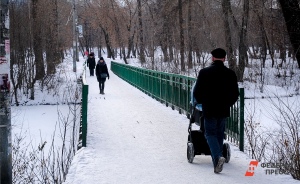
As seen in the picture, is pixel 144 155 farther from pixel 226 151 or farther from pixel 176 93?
pixel 176 93

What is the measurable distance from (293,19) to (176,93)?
6055 millimetres

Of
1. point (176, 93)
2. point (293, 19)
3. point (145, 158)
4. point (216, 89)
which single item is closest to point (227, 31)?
point (176, 93)

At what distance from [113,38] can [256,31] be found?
24554mm

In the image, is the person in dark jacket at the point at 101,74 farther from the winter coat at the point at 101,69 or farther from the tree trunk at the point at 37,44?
the tree trunk at the point at 37,44

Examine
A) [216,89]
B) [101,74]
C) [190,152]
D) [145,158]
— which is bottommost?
[145,158]

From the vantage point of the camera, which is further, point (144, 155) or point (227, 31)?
point (227, 31)

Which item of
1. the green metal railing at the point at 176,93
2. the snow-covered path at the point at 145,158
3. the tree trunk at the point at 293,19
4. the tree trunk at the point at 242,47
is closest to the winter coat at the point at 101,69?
the green metal railing at the point at 176,93

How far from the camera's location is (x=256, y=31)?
118 feet

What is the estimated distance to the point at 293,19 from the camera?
790cm

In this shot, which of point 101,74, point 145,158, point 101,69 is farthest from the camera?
point 101,69

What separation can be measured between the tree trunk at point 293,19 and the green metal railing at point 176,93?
1.39m

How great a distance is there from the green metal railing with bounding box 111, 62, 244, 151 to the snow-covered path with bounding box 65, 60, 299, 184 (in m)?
0.35

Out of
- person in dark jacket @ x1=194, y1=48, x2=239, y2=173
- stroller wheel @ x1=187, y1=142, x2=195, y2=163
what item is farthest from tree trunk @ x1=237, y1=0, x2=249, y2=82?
person in dark jacket @ x1=194, y1=48, x2=239, y2=173

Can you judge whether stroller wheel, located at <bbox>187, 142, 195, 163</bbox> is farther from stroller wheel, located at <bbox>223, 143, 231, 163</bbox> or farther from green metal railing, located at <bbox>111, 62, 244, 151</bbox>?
green metal railing, located at <bbox>111, 62, 244, 151</bbox>
